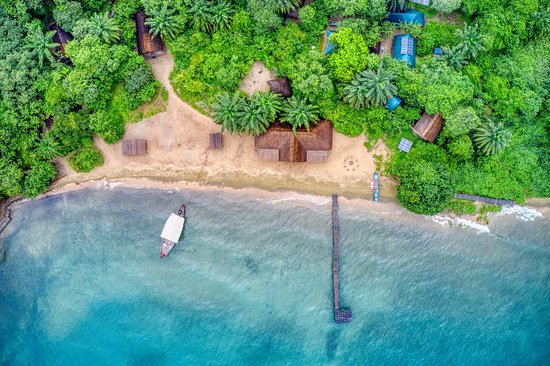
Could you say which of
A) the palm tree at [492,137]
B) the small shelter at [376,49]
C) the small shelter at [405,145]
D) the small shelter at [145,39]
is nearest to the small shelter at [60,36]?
the small shelter at [145,39]

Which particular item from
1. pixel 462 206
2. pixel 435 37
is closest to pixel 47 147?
pixel 435 37

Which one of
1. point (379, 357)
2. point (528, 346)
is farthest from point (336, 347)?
point (528, 346)

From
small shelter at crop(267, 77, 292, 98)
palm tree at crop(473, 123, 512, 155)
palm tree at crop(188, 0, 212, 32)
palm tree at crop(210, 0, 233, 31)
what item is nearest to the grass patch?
palm tree at crop(188, 0, 212, 32)

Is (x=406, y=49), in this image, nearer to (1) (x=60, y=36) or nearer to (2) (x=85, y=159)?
(2) (x=85, y=159)

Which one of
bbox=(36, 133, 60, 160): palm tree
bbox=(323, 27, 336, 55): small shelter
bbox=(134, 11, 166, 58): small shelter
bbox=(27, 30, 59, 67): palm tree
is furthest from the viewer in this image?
bbox=(36, 133, 60, 160): palm tree

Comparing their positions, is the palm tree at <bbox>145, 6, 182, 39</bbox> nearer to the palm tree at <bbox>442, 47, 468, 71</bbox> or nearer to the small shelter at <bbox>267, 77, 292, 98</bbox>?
the small shelter at <bbox>267, 77, 292, 98</bbox>

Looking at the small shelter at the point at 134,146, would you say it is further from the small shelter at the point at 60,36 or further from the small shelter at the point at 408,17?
the small shelter at the point at 408,17
